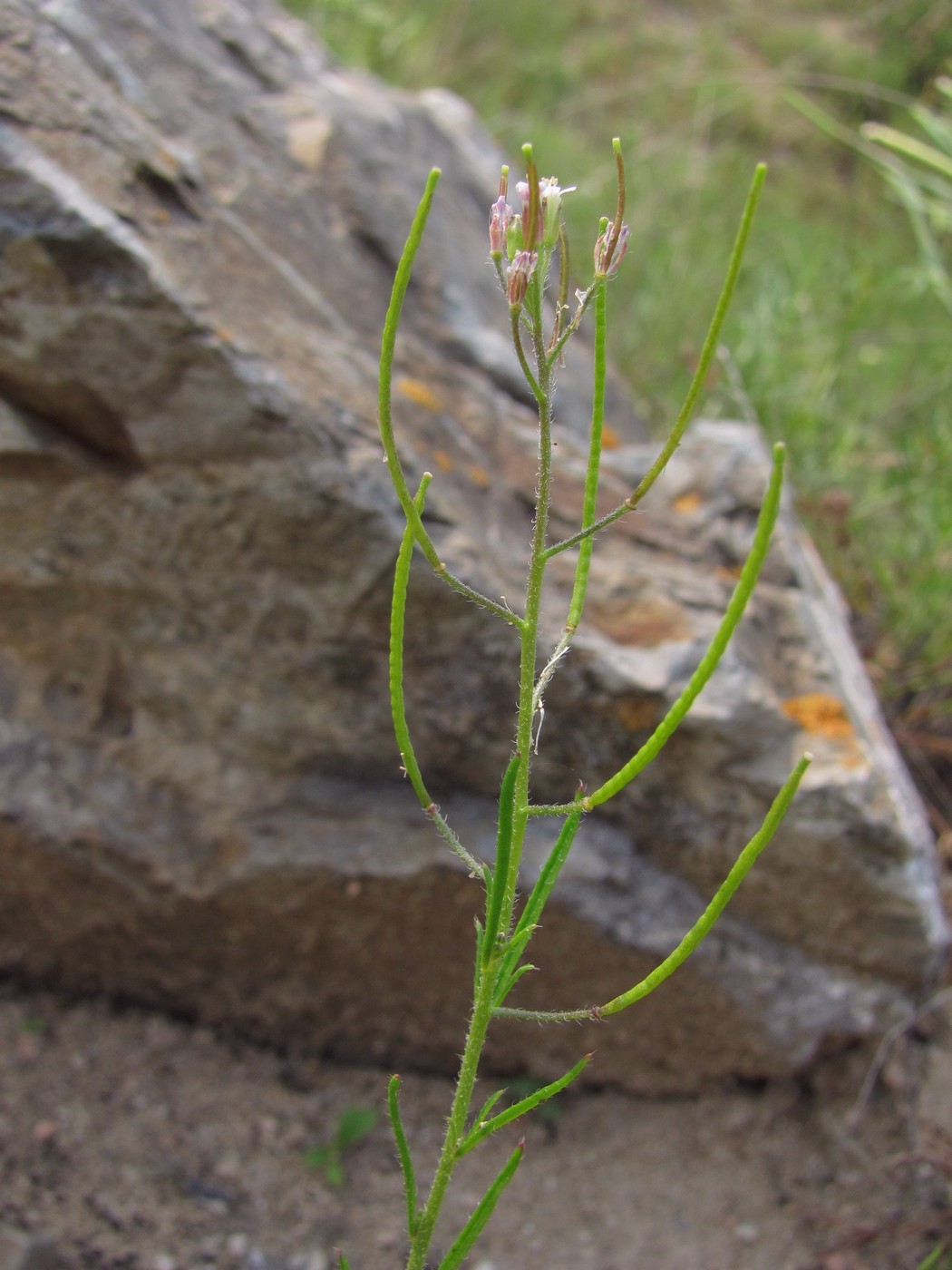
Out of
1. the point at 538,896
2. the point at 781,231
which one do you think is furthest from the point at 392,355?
the point at 781,231

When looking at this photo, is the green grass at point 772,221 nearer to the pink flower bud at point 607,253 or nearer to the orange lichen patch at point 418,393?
the orange lichen patch at point 418,393

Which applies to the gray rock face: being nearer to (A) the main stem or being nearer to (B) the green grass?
(B) the green grass

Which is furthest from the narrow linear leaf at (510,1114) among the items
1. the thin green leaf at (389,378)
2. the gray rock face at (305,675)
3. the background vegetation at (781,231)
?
the background vegetation at (781,231)

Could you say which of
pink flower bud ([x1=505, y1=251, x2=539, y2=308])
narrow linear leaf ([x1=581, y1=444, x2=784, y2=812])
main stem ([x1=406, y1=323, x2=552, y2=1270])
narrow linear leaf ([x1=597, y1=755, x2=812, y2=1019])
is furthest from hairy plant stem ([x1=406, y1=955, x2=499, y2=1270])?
pink flower bud ([x1=505, y1=251, x2=539, y2=308])

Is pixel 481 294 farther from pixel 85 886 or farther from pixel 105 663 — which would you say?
pixel 85 886

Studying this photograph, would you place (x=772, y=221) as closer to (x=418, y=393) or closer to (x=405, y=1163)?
(x=418, y=393)

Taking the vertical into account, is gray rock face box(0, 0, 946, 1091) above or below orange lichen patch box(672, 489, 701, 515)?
below
